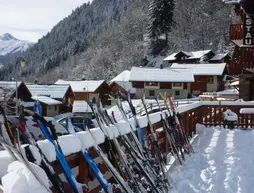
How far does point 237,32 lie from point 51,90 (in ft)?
109

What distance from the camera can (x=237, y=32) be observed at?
19094 millimetres

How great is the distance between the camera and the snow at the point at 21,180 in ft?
6.73

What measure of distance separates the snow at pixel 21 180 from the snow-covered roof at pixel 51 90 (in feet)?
146

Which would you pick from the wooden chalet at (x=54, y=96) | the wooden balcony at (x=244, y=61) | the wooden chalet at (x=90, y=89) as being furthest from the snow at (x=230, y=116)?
the wooden chalet at (x=90, y=89)

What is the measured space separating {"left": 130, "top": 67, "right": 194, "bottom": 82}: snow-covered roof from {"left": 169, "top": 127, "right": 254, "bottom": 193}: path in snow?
129 ft

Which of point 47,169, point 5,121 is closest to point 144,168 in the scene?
point 47,169

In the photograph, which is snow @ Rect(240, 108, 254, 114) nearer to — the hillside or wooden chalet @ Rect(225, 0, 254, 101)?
wooden chalet @ Rect(225, 0, 254, 101)

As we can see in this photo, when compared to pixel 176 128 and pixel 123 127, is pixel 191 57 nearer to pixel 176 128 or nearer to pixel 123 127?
pixel 176 128

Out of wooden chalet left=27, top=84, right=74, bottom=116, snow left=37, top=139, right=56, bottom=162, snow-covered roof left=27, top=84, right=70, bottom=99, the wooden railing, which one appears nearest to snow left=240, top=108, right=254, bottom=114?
the wooden railing

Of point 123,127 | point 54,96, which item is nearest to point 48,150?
point 123,127

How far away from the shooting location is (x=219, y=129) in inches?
428

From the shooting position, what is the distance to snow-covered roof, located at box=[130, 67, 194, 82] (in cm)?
4818

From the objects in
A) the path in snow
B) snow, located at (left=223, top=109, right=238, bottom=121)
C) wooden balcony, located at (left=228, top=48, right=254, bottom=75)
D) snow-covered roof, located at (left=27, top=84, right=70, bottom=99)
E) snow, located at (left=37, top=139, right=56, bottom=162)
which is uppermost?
snow, located at (left=37, top=139, right=56, bottom=162)

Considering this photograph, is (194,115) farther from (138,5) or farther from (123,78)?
(138,5)
